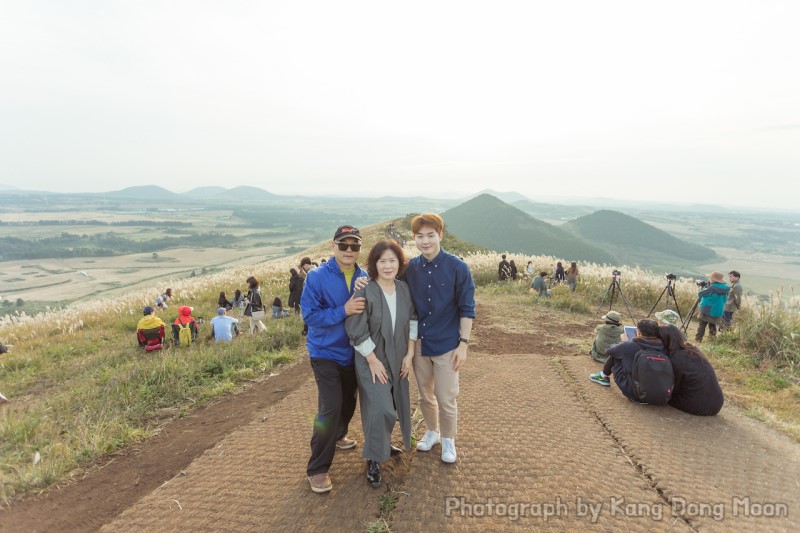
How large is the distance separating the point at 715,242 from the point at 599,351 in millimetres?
134292

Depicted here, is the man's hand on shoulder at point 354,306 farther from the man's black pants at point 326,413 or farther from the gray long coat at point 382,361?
the man's black pants at point 326,413

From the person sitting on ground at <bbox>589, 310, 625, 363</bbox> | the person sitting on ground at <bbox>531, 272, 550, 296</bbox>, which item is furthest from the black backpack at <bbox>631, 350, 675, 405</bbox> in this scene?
the person sitting on ground at <bbox>531, 272, 550, 296</bbox>

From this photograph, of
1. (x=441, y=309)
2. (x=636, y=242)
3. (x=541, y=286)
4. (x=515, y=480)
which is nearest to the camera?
(x=515, y=480)

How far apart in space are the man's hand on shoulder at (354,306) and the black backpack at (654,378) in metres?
3.51

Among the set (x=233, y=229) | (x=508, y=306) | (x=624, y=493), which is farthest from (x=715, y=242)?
(x=233, y=229)

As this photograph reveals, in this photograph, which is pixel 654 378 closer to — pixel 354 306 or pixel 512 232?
pixel 354 306

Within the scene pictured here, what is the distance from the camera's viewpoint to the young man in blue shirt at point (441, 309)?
3057 millimetres

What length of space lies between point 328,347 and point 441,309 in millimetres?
961

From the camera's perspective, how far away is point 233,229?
142875 millimetres

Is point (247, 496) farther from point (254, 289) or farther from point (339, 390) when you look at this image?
point (254, 289)

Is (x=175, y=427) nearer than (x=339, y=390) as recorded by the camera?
No

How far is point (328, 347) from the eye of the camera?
2877mm

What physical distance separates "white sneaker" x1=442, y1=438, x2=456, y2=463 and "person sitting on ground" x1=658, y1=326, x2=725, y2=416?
290 cm

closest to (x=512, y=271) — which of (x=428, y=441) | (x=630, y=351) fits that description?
(x=630, y=351)
